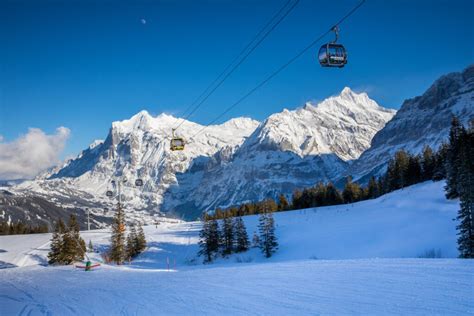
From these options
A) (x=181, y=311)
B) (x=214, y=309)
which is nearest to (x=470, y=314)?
(x=214, y=309)

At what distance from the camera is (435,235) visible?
38.6 meters

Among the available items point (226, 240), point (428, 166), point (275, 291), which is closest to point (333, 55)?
point (275, 291)

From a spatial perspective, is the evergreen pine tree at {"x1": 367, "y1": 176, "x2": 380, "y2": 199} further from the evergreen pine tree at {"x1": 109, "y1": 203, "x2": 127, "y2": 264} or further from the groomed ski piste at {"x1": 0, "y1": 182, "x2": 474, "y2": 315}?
the evergreen pine tree at {"x1": 109, "y1": 203, "x2": 127, "y2": 264}

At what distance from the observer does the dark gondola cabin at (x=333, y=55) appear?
17281mm

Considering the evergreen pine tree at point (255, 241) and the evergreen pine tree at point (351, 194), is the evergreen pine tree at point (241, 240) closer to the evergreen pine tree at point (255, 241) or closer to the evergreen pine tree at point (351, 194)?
the evergreen pine tree at point (255, 241)

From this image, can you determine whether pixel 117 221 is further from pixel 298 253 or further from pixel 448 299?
pixel 448 299

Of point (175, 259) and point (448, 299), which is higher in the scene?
point (448, 299)

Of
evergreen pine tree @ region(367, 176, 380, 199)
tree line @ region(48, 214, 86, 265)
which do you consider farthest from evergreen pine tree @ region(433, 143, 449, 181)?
tree line @ region(48, 214, 86, 265)

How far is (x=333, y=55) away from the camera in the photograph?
1730 cm

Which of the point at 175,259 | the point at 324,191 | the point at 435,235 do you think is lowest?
the point at 175,259

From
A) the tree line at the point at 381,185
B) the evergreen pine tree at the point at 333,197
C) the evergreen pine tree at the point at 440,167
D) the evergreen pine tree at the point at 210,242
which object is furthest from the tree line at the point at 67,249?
the evergreen pine tree at the point at 333,197

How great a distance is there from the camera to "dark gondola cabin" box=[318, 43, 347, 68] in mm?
17281

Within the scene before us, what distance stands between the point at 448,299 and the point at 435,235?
3239cm

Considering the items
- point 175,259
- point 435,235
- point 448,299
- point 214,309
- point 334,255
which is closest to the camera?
point 448,299
